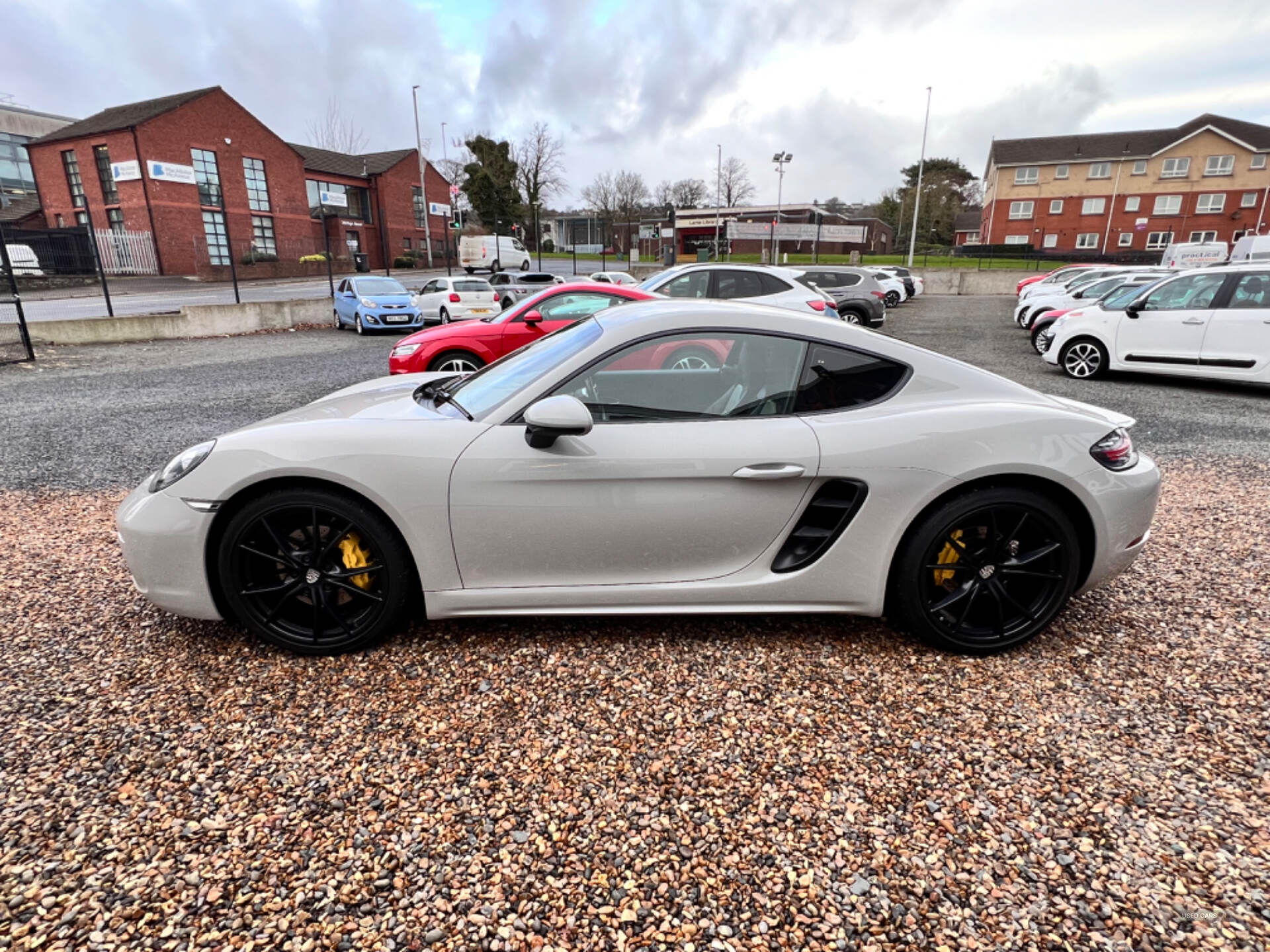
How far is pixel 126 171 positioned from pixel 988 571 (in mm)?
44319

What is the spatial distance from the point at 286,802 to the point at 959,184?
317 feet

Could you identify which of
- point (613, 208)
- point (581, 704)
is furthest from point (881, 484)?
point (613, 208)

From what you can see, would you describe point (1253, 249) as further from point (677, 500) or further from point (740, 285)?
point (677, 500)

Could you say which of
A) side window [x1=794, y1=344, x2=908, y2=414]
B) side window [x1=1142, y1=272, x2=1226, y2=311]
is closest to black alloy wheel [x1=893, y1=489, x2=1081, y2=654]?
side window [x1=794, y1=344, x2=908, y2=414]

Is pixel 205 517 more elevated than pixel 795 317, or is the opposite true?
pixel 795 317

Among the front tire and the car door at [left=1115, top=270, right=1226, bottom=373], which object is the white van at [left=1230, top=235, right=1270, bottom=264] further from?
the car door at [left=1115, top=270, right=1226, bottom=373]

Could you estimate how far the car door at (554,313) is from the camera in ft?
27.8

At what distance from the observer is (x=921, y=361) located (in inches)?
112

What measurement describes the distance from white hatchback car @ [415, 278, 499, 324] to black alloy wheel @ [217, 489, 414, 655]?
14442 millimetres

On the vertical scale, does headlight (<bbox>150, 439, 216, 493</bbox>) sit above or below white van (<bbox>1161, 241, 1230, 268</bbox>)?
below

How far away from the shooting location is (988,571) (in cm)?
276

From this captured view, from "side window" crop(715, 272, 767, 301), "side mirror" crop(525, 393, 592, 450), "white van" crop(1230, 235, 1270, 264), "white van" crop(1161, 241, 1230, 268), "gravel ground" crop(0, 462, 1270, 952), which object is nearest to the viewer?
"gravel ground" crop(0, 462, 1270, 952)

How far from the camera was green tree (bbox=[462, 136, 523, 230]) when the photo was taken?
56.2 meters

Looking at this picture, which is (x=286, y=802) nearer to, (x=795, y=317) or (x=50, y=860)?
(x=50, y=860)
